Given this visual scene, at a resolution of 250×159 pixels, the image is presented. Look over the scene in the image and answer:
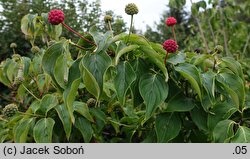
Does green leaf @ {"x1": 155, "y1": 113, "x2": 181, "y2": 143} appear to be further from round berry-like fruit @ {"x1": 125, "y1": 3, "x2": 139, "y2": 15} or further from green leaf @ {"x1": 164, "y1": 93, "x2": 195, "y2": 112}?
round berry-like fruit @ {"x1": 125, "y1": 3, "x2": 139, "y2": 15}

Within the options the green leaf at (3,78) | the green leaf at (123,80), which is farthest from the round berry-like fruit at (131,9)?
the green leaf at (3,78)

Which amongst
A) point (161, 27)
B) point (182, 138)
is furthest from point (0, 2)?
point (161, 27)

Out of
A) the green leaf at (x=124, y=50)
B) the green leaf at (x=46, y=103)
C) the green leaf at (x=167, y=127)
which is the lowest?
the green leaf at (x=167, y=127)

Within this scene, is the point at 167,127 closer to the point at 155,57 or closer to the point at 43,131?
the point at 155,57

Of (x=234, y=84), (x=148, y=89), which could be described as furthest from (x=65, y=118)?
(x=234, y=84)

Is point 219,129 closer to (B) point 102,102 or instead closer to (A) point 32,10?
(B) point 102,102

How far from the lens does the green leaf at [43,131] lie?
150 centimetres

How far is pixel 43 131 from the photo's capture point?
1.51m

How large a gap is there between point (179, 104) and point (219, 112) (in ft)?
0.46

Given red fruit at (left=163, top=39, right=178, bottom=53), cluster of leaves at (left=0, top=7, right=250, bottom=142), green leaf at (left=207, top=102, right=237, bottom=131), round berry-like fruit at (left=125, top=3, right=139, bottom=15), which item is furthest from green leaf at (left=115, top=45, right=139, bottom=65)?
green leaf at (left=207, top=102, right=237, bottom=131)

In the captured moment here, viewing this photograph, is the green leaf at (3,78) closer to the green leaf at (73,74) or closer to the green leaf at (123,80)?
the green leaf at (73,74)

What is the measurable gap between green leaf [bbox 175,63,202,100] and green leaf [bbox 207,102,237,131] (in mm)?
147

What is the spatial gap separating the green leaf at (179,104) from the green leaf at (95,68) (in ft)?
0.91

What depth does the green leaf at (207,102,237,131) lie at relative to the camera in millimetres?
1416
